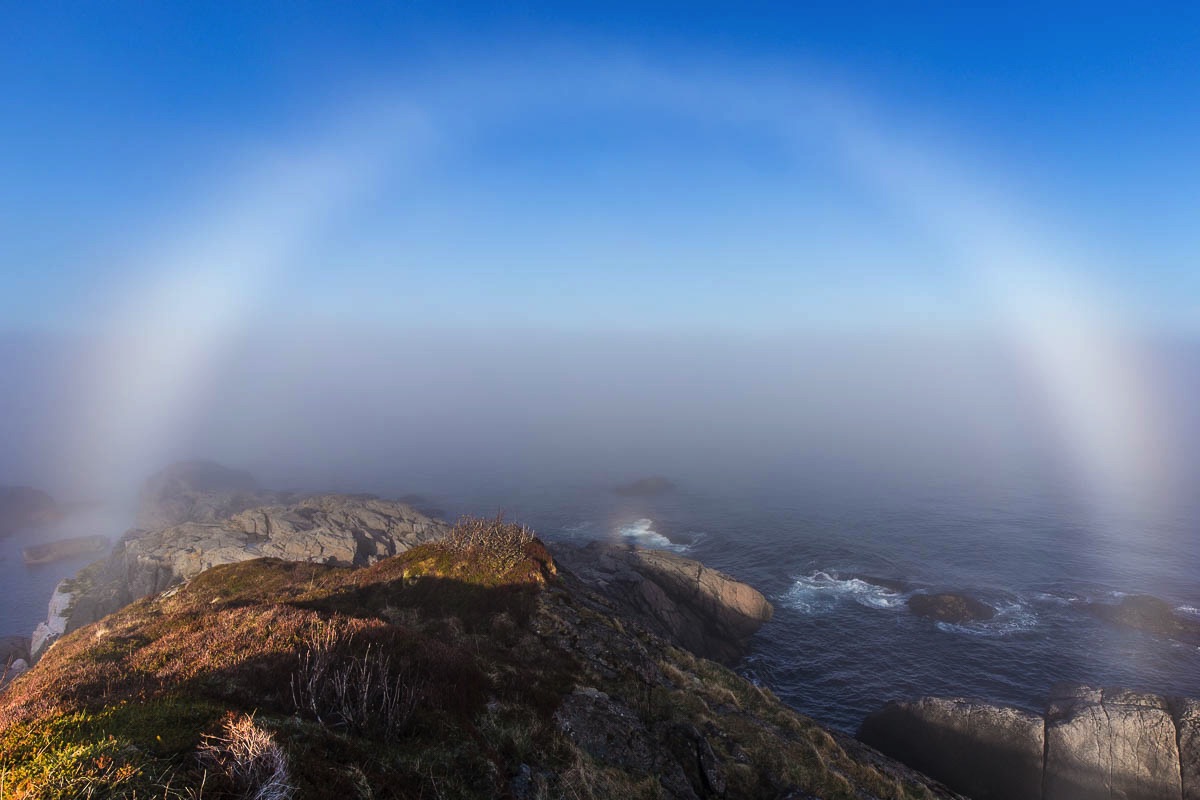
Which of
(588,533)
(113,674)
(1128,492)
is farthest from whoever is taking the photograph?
(1128,492)

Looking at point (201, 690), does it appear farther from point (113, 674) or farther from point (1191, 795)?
point (1191, 795)

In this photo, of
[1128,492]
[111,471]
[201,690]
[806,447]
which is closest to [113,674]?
[201,690]

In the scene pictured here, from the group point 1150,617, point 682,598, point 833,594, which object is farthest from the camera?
point 833,594

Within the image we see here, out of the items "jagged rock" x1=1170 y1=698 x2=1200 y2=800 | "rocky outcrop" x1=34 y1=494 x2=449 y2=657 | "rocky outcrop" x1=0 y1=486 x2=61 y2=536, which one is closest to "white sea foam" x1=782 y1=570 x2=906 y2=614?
"jagged rock" x1=1170 y1=698 x2=1200 y2=800

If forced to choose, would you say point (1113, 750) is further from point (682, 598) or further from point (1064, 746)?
point (682, 598)

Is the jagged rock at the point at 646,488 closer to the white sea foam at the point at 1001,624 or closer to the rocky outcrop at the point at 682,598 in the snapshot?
the rocky outcrop at the point at 682,598

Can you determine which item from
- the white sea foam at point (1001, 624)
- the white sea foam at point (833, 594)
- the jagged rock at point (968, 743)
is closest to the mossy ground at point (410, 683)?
the jagged rock at point (968, 743)

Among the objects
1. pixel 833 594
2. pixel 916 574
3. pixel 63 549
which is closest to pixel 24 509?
pixel 63 549
